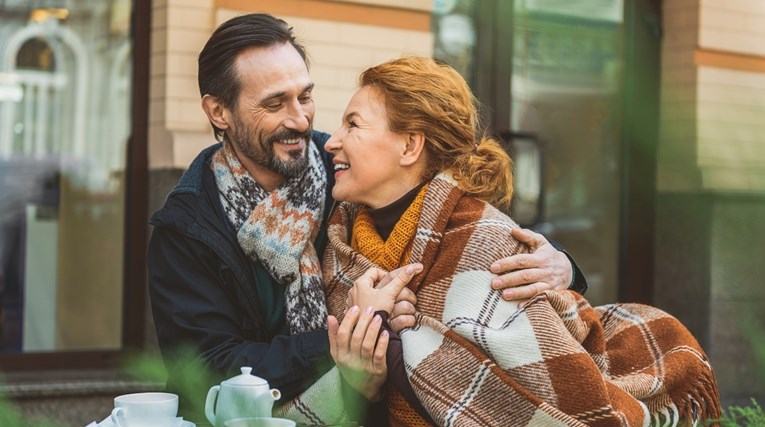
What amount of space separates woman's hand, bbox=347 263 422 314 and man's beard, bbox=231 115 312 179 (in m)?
0.41

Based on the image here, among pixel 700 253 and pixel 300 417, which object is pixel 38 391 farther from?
pixel 700 253

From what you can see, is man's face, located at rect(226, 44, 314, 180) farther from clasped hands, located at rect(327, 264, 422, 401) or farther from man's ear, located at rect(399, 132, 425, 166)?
clasped hands, located at rect(327, 264, 422, 401)

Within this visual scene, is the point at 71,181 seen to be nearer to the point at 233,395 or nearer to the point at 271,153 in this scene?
the point at 271,153

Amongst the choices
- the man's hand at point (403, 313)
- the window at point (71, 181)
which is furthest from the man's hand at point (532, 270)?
the window at point (71, 181)

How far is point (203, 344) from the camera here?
224 cm

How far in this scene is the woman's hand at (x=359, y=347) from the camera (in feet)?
6.59

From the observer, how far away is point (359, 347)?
6.61ft

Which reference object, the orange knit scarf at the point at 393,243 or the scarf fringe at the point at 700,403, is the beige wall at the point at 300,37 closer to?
the orange knit scarf at the point at 393,243

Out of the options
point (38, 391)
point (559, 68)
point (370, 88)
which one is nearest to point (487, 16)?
point (559, 68)

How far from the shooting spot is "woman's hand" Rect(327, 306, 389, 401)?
2.01m

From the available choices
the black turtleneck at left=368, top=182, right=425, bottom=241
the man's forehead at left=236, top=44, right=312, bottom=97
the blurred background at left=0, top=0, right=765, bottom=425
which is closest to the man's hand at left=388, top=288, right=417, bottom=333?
the black turtleneck at left=368, top=182, right=425, bottom=241

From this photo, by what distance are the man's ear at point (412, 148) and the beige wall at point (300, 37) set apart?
8.96ft

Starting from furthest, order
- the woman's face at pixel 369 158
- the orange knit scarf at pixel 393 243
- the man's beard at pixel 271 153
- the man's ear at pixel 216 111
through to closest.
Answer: the man's ear at pixel 216 111, the man's beard at pixel 271 153, the woman's face at pixel 369 158, the orange knit scarf at pixel 393 243

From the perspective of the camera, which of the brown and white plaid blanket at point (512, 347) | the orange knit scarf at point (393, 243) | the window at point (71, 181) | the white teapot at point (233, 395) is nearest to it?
the white teapot at point (233, 395)
